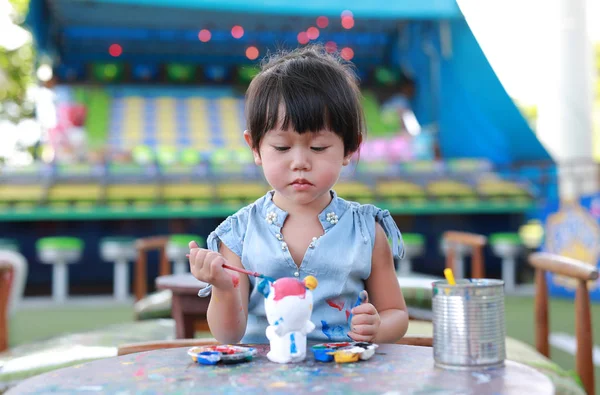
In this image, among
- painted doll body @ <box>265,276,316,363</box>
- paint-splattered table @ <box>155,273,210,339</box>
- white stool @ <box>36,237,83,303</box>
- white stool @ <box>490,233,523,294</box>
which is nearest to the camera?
painted doll body @ <box>265,276,316,363</box>

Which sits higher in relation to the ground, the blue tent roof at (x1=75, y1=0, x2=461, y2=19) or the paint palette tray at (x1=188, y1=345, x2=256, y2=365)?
the blue tent roof at (x1=75, y1=0, x2=461, y2=19)

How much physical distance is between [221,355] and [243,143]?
8.29m

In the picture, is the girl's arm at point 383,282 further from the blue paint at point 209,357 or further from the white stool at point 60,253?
the white stool at point 60,253

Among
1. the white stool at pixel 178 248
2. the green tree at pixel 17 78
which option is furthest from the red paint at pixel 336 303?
the green tree at pixel 17 78

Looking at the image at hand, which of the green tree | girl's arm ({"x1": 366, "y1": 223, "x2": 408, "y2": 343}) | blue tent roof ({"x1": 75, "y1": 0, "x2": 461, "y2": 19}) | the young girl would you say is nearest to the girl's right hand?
the young girl

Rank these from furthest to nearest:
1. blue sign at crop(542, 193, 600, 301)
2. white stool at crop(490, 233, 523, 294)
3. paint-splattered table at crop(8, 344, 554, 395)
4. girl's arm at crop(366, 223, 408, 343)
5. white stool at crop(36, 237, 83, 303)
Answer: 1. white stool at crop(490, 233, 523, 294)
2. white stool at crop(36, 237, 83, 303)
3. blue sign at crop(542, 193, 600, 301)
4. girl's arm at crop(366, 223, 408, 343)
5. paint-splattered table at crop(8, 344, 554, 395)

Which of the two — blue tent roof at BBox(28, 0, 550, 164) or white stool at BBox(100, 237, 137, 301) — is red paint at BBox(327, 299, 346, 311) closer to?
white stool at BBox(100, 237, 137, 301)

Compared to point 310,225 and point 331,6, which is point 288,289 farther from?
point 331,6

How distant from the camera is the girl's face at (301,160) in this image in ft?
4.24

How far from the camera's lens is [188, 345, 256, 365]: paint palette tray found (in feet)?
3.45

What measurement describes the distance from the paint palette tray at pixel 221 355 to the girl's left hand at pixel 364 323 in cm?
18

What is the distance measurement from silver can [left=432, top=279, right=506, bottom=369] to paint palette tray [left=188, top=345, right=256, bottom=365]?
0.98 feet

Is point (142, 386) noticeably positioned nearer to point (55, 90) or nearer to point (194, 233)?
point (194, 233)

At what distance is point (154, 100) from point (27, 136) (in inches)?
225
